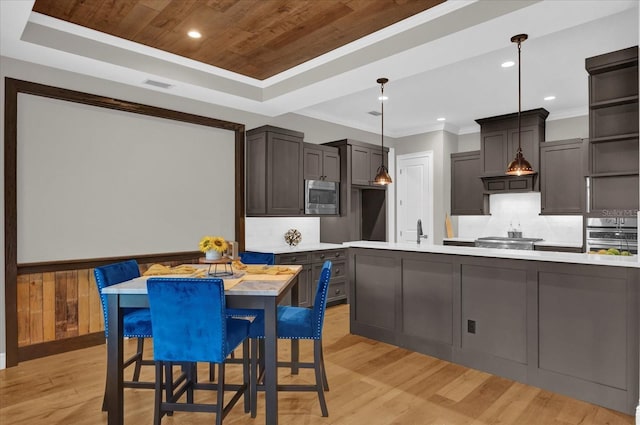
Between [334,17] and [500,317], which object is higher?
[334,17]

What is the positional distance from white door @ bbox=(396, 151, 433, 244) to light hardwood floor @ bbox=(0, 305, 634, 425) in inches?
149

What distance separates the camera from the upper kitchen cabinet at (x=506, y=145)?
602 centimetres

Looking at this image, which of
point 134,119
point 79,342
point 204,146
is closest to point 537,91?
point 204,146

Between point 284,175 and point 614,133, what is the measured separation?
353 cm

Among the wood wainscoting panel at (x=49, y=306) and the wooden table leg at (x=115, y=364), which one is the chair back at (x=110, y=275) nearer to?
the wooden table leg at (x=115, y=364)

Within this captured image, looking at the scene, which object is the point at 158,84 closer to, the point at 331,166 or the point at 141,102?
the point at 141,102

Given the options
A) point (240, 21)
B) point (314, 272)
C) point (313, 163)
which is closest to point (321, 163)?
point (313, 163)

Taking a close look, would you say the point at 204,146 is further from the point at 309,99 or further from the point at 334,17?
the point at 334,17

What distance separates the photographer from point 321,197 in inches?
228

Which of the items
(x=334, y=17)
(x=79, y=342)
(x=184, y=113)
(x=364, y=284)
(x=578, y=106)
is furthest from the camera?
(x=578, y=106)

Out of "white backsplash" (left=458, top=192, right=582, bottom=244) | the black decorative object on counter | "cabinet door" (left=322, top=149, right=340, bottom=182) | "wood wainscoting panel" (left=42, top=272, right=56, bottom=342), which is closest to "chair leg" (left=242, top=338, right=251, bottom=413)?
"wood wainscoting panel" (left=42, top=272, right=56, bottom=342)

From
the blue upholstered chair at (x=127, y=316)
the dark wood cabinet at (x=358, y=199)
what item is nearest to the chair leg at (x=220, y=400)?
the blue upholstered chair at (x=127, y=316)

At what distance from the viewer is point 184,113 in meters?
4.65

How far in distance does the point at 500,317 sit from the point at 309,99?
3.11 metres
